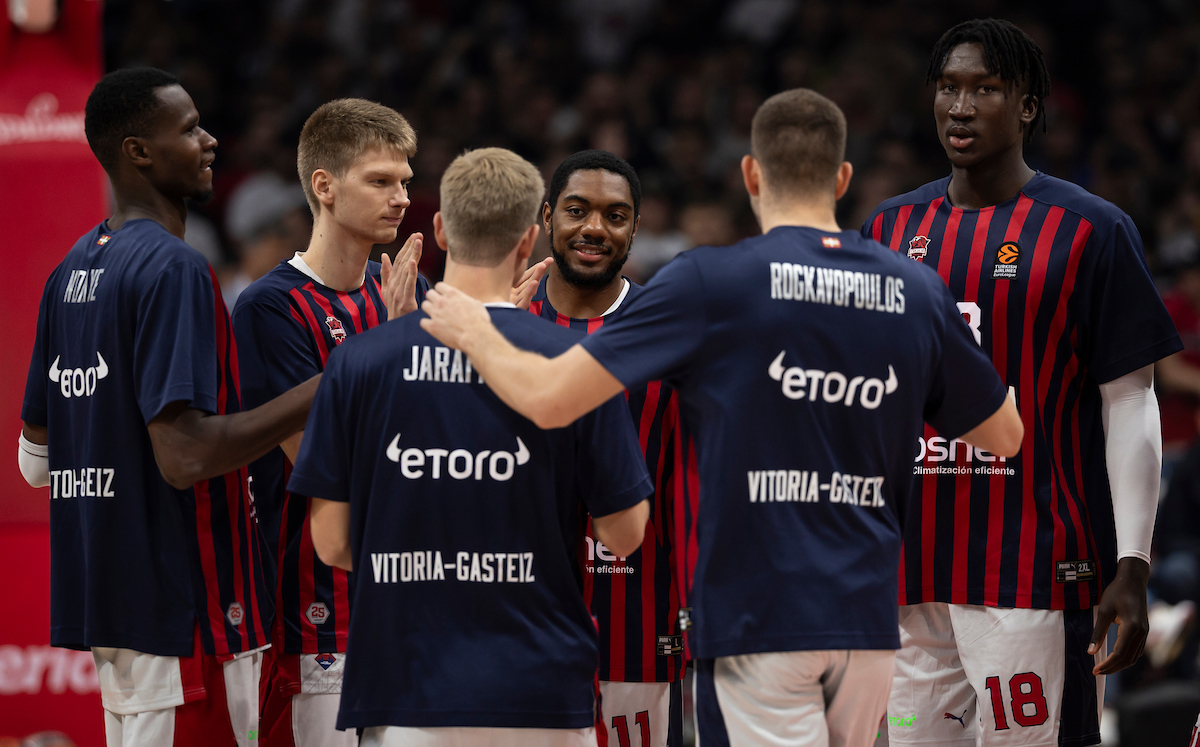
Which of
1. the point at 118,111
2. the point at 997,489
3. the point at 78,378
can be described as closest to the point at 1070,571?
the point at 997,489

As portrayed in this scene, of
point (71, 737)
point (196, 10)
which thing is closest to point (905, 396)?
point (71, 737)

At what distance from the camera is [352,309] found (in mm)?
4375

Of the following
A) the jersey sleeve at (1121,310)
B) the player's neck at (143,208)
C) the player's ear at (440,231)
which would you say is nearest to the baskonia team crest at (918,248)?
the jersey sleeve at (1121,310)

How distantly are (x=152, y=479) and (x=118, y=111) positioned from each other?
1.22 meters

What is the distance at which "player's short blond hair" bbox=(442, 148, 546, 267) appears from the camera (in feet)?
10.6

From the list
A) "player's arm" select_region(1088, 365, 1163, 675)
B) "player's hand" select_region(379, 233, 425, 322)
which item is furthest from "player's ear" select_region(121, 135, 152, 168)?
"player's arm" select_region(1088, 365, 1163, 675)

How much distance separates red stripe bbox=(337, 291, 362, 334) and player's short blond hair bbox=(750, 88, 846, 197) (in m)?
1.72

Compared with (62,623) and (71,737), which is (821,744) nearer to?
(62,623)

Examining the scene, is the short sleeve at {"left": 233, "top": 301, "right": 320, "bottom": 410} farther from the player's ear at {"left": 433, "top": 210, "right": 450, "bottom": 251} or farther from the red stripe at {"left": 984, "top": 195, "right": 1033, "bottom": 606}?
the red stripe at {"left": 984, "top": 195, "right": 1033, "bottom": 606}

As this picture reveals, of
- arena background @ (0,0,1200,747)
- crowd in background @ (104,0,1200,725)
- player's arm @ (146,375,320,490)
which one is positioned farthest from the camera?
crowd in background @ (104,0,1200,725)

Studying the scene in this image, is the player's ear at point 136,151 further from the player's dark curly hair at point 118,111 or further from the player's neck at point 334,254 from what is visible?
the player's neck at point 334,254

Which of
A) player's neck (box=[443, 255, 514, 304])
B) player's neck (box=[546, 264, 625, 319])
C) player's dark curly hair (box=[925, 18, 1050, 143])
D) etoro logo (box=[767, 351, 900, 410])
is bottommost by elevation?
etoro logo (box=[767, 351, 900, 410])

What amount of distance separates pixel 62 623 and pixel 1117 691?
6.21 metres

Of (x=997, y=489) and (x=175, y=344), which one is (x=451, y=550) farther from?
(x=997, y=489)
